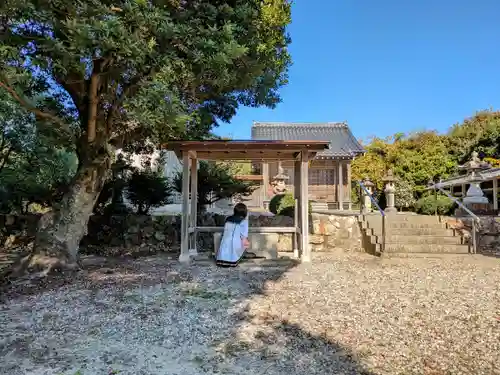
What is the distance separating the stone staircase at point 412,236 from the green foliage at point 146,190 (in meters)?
5.00

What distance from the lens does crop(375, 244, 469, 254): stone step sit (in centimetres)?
723

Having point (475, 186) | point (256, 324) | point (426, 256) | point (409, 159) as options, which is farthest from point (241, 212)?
point (409, 159)

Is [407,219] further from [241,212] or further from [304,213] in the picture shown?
[241,212]

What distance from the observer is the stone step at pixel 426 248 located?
7230 millimetres

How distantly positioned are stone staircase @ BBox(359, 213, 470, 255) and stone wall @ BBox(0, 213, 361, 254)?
16.4 inches

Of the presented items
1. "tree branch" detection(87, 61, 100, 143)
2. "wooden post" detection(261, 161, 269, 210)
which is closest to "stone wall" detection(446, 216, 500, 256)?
"tree branch" detection(87, 61, 100, 143)

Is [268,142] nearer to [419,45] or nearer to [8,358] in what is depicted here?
[8,358]

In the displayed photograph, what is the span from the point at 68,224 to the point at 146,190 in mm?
2995

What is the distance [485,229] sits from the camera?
8133mm

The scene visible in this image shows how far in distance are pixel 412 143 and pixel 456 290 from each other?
13.7 metres

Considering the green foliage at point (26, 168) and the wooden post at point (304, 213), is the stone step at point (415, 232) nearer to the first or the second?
the wooden post at point (304, 213)

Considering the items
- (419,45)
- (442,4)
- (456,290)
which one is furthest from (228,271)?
(419,45)

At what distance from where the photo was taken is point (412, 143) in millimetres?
16719

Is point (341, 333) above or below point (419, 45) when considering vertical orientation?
below
